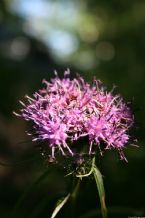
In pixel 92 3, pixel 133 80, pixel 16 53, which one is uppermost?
pixel 92 3

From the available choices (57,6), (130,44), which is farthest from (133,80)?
(57,6)

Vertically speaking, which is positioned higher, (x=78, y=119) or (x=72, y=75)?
(x=72, y=75)

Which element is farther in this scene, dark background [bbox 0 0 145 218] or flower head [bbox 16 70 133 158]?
dark background [bbox 0 0 145 218]

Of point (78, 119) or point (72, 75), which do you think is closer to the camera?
point (78, 119)

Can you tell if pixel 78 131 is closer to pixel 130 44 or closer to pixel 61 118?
pixel 61 118
